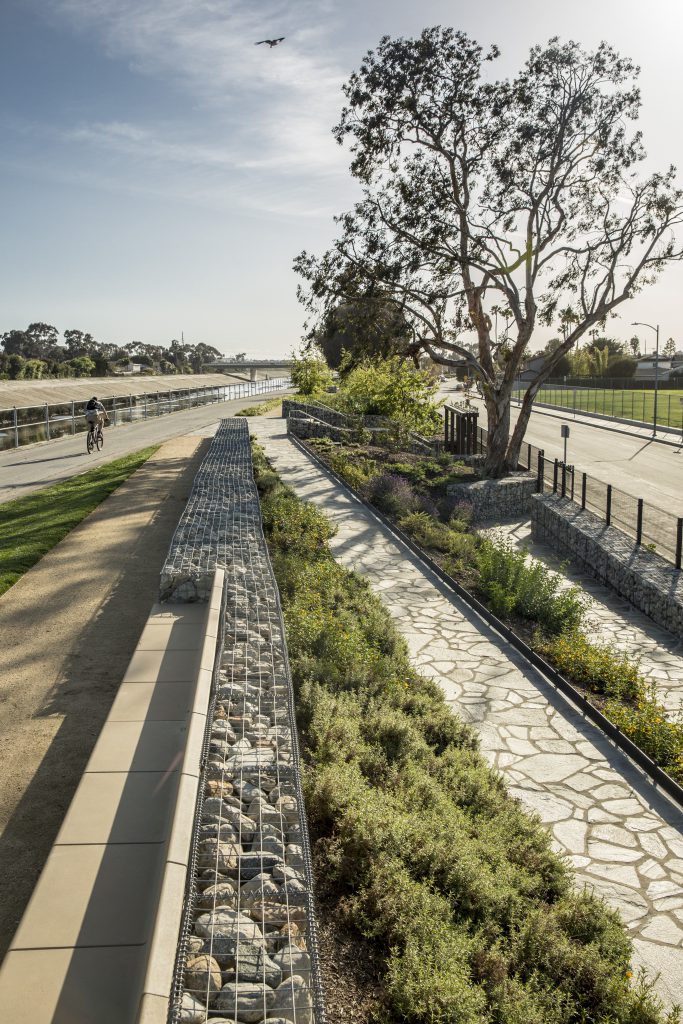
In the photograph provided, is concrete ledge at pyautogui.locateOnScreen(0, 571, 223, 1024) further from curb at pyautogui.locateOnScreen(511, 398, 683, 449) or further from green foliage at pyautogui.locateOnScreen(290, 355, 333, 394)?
green foliage at pyautogui.locateOnScreen(290, 355, 333, 394)

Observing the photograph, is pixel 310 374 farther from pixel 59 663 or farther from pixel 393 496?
pixel 59 663

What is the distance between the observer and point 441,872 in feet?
15.1

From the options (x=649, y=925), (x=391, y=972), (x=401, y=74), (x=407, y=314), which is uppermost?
(x=401, y=74)

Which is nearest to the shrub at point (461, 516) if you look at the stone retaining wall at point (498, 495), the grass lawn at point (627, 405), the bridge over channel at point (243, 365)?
the stone retaining wall at point (498, 495)

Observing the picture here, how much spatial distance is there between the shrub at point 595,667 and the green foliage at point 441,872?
6.59ft

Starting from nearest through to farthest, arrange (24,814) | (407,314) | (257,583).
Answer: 1. (24,814)
2. (257,583)
3. (407,314)

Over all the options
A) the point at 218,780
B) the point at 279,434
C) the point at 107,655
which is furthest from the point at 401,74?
the point at 218,780

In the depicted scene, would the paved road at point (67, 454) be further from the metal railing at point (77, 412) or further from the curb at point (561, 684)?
the curb at point (561, 684)

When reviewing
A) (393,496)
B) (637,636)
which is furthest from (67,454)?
(637,636)

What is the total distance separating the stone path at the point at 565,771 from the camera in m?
4.94

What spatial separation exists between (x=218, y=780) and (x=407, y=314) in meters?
22.5

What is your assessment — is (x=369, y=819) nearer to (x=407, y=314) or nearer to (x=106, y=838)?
(x=106, y=838)

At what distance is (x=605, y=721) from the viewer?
731cm

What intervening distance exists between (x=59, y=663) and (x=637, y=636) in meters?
7.83
